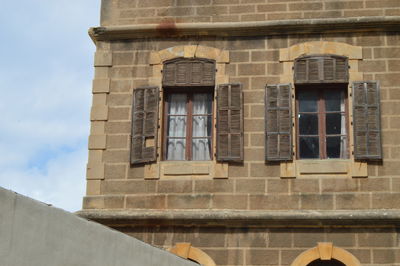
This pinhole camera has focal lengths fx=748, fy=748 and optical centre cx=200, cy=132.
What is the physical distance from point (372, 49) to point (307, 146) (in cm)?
188

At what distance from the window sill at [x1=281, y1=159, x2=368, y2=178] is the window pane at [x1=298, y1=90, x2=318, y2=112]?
2.99ft

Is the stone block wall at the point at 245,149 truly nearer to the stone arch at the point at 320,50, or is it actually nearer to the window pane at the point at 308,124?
the stone arch at the point at 320,50

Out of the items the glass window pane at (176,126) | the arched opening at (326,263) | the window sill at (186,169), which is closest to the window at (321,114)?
the window sill at (186,169)

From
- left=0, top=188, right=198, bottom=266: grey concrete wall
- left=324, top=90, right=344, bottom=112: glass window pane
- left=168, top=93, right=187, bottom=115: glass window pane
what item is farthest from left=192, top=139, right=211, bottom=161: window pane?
left=0, top=188, right=198, bottom=266: grey concrete wall

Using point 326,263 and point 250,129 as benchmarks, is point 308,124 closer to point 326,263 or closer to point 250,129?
point 250,129

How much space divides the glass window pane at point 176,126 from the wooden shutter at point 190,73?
0.54 metres

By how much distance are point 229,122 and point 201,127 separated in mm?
525

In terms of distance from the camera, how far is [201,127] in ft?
39.7

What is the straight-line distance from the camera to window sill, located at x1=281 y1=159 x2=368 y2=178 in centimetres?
1136

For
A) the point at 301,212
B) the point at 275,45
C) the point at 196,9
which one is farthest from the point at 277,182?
the point at 196,9

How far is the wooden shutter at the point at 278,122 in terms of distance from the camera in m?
11.5

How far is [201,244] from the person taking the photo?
444 inches

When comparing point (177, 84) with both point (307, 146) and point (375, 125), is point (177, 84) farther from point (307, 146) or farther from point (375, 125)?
point (375, 125)

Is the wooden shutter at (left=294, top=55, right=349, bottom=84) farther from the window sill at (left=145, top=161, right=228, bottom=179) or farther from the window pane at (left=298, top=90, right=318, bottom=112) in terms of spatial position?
the window sill at (left=145, top=161, right=228, bottom=179)
